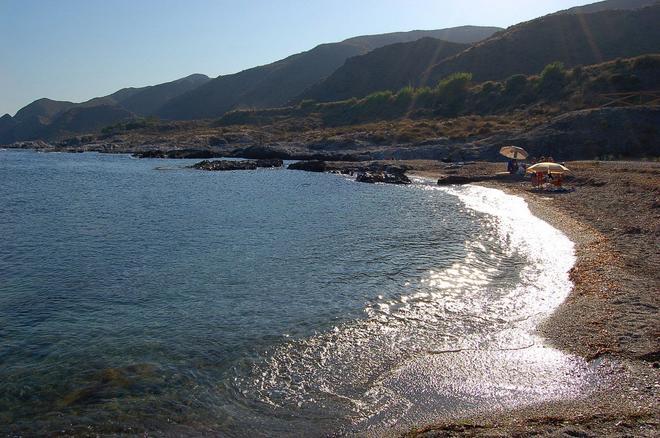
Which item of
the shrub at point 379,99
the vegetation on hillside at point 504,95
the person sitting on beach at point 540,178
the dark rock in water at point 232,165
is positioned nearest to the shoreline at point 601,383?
the person sitting on beach at point 540,178

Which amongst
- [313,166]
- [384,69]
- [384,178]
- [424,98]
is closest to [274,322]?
[384,178]

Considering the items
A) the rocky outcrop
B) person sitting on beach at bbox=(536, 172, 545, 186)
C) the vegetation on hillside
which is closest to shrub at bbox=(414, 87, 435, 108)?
the vegetation on hillside

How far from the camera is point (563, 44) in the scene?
13025 cm

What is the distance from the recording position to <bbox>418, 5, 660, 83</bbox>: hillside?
397ft

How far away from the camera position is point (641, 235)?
65.8ft

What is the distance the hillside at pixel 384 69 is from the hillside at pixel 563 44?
2330 centimetres

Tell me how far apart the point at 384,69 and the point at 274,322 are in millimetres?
172546

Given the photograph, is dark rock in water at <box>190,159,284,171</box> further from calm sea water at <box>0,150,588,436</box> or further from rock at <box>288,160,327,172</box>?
calm sea water at <box>0,150,588,436</box>

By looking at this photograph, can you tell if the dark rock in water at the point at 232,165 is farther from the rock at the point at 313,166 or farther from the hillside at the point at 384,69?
the hillside at the point at 384,69

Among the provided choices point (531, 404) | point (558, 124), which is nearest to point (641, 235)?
point (531, 404)

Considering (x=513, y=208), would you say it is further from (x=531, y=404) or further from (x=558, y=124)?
(x=558, y=124)

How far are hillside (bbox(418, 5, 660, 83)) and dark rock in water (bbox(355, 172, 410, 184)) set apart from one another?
305 feet

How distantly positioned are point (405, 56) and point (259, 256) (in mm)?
169441

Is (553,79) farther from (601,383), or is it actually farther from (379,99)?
(601,383)
